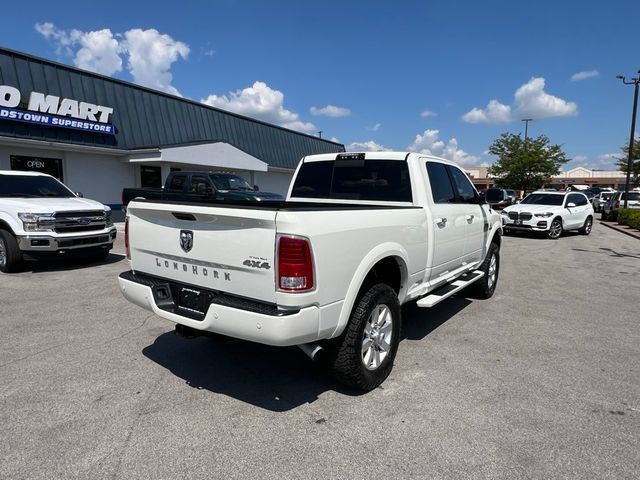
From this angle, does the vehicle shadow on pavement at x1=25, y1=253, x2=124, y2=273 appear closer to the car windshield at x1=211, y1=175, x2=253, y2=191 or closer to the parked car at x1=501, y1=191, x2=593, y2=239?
the car windshield at x1=211, y1=175, x2=253, y2=191

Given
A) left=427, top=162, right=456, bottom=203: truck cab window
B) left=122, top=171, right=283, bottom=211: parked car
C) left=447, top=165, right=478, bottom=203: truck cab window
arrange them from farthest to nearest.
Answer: left=122, top=171, right=283, bottom=211: parked car < left=447, top=165, right=478, bottom=203: truck cab window < left=427, top=162, right=456, bottom=203: truck cab window

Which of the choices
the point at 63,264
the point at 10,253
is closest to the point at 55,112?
the point at 63,264

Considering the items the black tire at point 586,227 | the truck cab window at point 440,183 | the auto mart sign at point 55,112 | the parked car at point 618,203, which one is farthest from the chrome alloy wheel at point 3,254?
the parked car at point 618,203

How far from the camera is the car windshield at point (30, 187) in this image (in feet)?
27.7

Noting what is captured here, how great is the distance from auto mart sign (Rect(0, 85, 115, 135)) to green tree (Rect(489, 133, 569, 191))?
34.2 meters

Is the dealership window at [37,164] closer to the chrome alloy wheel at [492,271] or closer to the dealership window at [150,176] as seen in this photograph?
the dealership window at [150,176]

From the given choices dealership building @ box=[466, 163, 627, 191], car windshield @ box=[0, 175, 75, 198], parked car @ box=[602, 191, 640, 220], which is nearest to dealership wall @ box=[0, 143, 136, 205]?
car windshield @ box=[0, 175, 75, 198]

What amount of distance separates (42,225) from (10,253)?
76 centimetres

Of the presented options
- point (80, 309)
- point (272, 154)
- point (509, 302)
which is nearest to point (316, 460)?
point (80, 309)

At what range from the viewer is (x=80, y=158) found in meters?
16.4

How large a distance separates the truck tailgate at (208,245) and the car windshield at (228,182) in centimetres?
1049

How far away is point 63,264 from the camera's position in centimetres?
888

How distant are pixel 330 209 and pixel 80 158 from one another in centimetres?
1644

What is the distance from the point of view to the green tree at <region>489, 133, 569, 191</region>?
38375 millimetres
